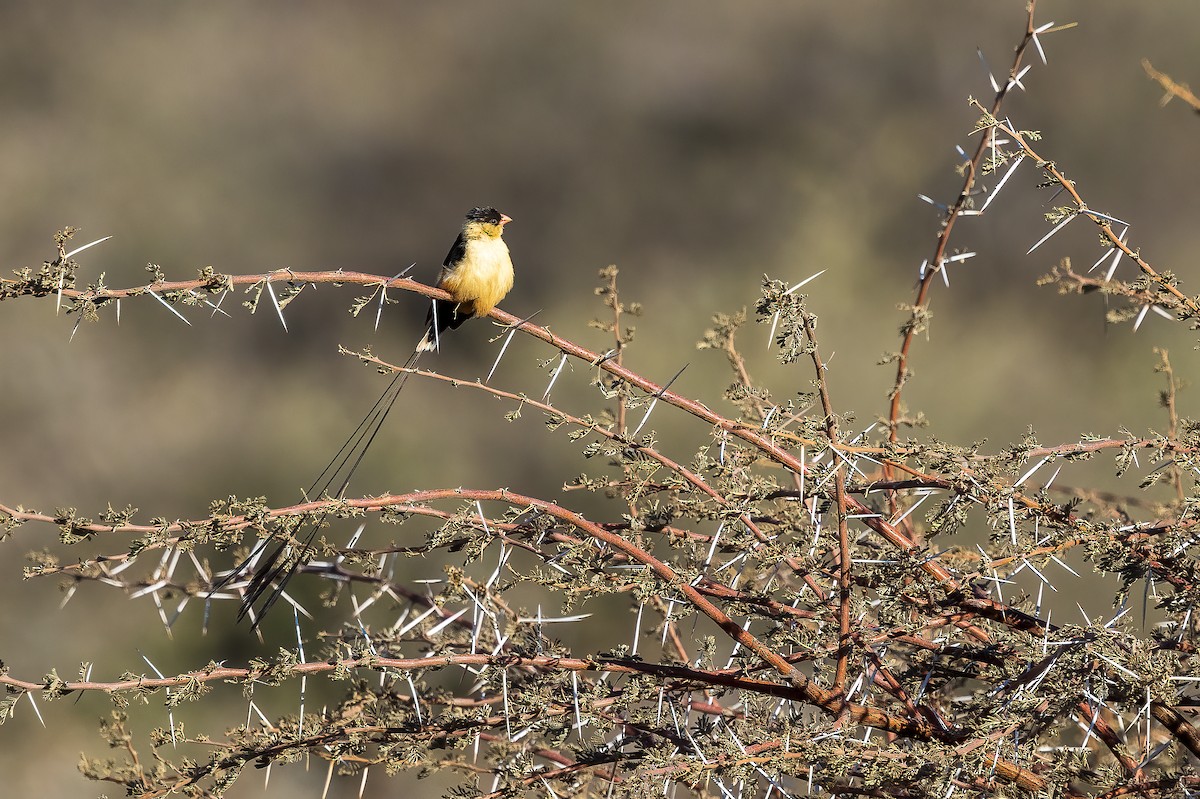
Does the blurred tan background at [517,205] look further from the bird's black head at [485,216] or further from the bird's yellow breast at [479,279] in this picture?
A: the bird's yellow breast at [479,279]

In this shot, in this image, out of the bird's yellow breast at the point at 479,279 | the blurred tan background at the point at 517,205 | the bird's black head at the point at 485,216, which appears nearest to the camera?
the bird's yellow breast at the point at 479,279

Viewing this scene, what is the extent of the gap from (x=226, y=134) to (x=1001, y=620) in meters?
15.4

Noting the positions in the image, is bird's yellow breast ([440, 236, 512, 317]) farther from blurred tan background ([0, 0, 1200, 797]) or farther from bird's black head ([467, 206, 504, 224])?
blurred tan background ([0, 0, 1200, 797])

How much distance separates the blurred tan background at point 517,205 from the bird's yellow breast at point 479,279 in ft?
26.0

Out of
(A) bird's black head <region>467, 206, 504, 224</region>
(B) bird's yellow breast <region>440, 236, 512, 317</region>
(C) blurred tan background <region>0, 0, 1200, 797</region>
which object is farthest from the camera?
(C) blurred tan background <region>0, 0, 1200, 797</region>

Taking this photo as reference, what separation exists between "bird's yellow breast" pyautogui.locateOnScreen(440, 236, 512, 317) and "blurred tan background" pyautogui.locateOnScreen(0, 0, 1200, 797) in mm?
7913

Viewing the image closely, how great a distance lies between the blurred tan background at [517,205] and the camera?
1259 cm

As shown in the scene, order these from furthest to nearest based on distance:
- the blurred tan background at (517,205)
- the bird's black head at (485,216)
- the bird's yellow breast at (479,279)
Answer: the blurred tan background at (517,205), the bird's black head at (485,216), the bird's yellow breast at (479,279)

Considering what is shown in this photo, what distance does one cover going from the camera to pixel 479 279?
3.60 metres

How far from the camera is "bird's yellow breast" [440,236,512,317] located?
3588 mm

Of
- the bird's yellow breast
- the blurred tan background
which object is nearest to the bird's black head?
the bird's yellow breast

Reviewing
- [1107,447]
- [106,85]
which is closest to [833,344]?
[106,85]

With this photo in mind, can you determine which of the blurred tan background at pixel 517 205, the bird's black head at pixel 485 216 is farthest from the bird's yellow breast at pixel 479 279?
the blurred tan background at pixel 517 205

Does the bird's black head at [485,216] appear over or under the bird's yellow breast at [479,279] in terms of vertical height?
over
